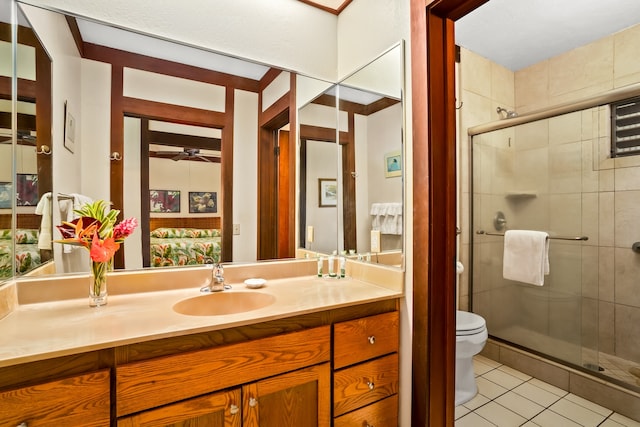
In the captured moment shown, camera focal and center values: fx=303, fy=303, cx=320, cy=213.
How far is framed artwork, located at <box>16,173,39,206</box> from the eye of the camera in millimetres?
1094

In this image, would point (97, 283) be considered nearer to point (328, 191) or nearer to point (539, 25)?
point (328, 191)

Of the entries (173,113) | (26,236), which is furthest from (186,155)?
(26,236)

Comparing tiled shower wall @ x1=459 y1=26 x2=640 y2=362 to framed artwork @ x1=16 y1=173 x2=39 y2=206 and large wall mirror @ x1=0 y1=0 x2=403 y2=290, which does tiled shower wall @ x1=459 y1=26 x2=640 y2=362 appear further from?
framed artwork @ x1=16 y1=173 x2=39 y2=206

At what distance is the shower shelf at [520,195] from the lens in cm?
241

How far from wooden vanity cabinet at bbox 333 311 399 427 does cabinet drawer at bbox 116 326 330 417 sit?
0.34ft

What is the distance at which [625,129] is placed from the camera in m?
2.06

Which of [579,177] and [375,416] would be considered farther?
[579,177]

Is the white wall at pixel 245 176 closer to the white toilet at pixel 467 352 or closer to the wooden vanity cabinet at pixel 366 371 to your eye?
the wooden vanity cabinet at pixel 366 371

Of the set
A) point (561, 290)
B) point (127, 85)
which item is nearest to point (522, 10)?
point (561, 290)

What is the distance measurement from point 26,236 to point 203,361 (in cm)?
84

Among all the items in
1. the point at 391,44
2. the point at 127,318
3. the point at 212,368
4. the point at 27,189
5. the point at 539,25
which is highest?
the point at 539,25

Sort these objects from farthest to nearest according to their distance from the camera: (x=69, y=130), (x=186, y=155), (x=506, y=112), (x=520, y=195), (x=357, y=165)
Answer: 1. (x=506, y=112)
2. (x=520, y=195)
3. (x=357, y=165)
4. (x=186, y=155)
5. (x=69, y=130)

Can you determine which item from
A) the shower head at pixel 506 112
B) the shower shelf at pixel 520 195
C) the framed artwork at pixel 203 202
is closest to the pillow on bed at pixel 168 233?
the framed artwork at pixel 203 202

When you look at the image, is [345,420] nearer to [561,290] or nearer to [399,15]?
[399,15]
